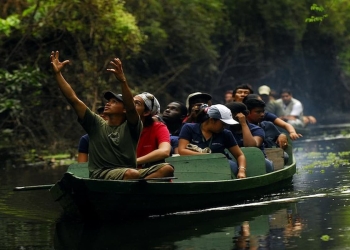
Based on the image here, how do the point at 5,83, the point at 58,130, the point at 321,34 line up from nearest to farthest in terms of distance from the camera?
the point at 5,83 < the point at 58,130 < the point at 321,34

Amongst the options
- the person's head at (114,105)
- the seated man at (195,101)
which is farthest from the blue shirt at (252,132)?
the person's head at (114,105)

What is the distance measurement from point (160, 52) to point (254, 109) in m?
17.1

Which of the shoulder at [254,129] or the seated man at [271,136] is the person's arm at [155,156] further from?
the seated man at [271,136]

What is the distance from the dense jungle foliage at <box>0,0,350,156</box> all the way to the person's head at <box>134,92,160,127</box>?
5632 mm

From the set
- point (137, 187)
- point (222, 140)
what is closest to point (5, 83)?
point (222, 140)

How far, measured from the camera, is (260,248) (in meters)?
8.33

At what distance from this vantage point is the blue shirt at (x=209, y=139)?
40.8 ft

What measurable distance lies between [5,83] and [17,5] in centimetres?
203

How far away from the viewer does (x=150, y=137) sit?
38.1 ft

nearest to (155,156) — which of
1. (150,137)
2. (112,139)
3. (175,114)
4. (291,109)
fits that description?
(150,137)

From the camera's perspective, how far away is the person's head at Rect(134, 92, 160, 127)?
36.6 ft

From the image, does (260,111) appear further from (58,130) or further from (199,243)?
(58,130)

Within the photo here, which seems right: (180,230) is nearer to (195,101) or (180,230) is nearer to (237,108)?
(237,108)

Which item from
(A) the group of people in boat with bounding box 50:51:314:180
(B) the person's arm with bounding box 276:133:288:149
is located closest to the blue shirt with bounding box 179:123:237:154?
(A) the group of people in boat with bounding box 50:51:314:180
